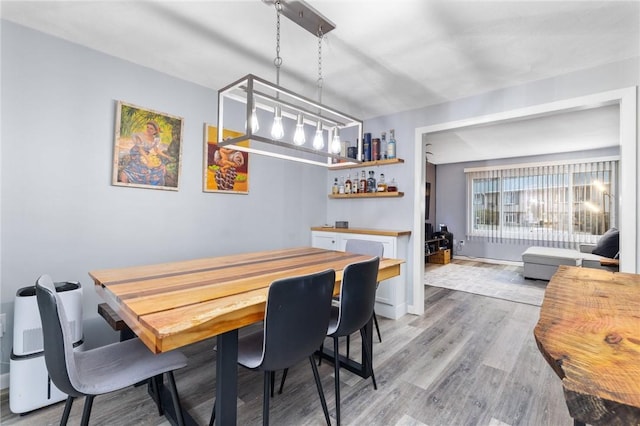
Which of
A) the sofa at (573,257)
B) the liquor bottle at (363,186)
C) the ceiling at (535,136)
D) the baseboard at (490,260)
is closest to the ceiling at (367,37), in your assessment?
the ceiling at (535,136)

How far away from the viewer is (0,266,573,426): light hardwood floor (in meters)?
1.67

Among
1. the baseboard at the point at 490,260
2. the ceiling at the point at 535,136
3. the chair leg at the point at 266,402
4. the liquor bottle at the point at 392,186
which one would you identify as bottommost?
the baseboard at the point at 490,260

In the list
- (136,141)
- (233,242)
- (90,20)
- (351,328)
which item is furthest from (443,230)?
(90,20)

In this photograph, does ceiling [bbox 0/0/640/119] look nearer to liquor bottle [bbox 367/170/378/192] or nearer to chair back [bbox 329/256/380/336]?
liquor bottle [bbox 367/170/378/192]

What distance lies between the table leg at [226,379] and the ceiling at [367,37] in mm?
1842

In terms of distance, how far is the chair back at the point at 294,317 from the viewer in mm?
1224

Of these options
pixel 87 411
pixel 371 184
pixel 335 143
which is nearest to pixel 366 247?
pixel 335 143

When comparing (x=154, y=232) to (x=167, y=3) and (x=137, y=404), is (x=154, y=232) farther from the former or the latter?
(x=167, y=3)

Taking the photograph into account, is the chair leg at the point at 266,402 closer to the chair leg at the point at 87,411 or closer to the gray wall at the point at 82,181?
the chair leg at the point at 87,411

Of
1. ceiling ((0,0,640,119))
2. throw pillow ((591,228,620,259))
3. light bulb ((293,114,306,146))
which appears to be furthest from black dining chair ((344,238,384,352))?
throw pillow ((591,228,620,259))

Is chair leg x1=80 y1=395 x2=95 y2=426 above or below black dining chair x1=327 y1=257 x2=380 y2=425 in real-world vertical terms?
below

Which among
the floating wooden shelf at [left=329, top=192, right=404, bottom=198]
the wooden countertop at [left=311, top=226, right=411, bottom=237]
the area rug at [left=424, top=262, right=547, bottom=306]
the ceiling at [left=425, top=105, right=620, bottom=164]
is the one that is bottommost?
the area rug at [left=424, top=262, right=547, bottom=306]

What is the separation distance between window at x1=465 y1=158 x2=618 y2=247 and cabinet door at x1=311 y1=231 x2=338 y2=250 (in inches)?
190

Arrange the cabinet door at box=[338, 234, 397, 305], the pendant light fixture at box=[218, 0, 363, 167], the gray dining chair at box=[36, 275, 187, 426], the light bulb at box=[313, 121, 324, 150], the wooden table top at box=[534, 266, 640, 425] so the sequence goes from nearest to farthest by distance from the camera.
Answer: the wooden table top at box=[534, 266, 640, 425] < the gray dining chair at box=[36, 275, 187, 426] < the pendant light fixture at box=[218, 0, 363, 167] < the light bulb at box=[313, 121, 324, 150] < the cabinet door at box=[338, 234, 397, 305]
